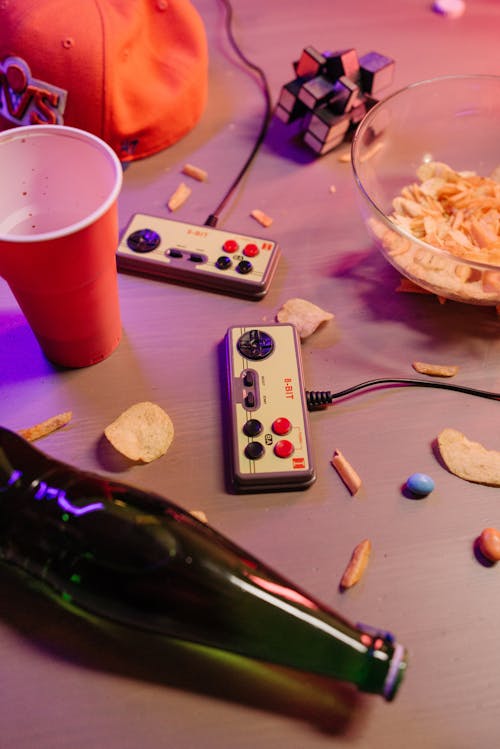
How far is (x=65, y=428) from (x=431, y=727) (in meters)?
0.36

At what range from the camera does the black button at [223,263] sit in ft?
2.08

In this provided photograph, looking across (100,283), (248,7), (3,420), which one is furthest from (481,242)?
(248,7)

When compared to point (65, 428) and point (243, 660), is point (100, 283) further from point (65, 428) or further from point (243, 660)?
point (243, 660)

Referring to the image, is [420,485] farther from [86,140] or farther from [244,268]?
[86,140]

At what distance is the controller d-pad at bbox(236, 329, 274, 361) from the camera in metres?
0.57

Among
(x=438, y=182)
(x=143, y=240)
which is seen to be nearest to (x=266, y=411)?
(x=143, y=240)

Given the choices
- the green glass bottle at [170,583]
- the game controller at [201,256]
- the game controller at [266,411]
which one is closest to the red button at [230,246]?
the game controller at [201,256]

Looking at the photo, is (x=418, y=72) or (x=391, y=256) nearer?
(x=391, y=256)

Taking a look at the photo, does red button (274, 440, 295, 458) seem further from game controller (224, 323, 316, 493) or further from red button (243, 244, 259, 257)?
red button (243, 244, 259, 257)

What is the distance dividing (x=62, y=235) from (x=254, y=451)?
8.7 inches

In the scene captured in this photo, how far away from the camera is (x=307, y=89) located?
720 mm

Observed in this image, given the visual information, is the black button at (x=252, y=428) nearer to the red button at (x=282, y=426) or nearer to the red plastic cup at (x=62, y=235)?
the red button at (x=282, y=426)

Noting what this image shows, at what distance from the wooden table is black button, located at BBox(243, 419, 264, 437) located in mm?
35

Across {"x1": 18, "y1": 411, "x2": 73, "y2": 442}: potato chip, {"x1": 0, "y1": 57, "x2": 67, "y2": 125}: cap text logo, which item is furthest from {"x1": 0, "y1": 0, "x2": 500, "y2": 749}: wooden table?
{"x1": 0, "y1": 57, "x2": 67, "y2": 125}: cap text logo
